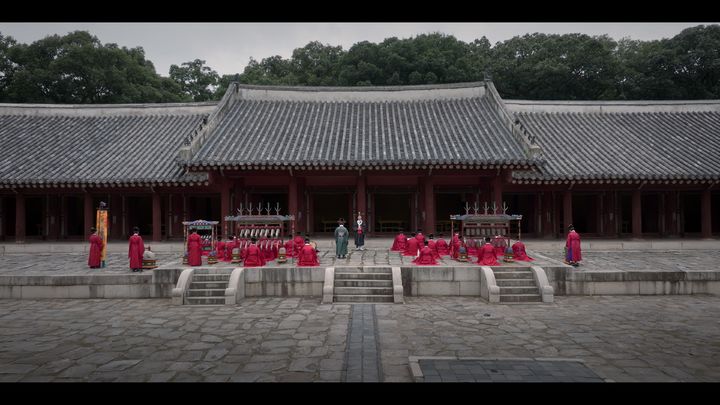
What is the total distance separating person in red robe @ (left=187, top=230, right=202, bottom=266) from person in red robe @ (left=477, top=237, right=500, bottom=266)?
919 centimetres

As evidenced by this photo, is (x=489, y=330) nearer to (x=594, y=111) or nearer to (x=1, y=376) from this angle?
(x=1, y=376)

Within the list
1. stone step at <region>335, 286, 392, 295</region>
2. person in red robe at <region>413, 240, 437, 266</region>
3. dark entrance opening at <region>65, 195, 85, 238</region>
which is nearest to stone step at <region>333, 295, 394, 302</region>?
stone step at <region>335, 286, 392, 295</region>

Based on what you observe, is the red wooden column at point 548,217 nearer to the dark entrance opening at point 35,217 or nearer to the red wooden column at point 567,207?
the red wooden column at point 567,207

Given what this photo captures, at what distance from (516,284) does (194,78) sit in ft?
204

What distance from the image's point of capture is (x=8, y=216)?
20406 millimetres

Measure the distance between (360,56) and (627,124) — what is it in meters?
35.1

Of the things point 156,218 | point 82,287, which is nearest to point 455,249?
point 82,287

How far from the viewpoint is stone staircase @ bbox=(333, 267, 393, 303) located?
12.0 m

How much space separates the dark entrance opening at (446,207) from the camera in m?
20.3

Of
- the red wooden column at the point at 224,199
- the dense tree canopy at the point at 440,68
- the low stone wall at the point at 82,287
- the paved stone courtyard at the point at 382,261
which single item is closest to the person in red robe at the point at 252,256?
the paved stone courtyard at the point at 382,261

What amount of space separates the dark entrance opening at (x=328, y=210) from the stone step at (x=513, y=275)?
8.97 meters

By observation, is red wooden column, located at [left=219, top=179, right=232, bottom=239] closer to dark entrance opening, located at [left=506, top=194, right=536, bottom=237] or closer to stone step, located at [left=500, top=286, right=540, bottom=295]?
stone step, located at [left=500, top=286, right=540, bottom=295]

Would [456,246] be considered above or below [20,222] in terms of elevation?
below

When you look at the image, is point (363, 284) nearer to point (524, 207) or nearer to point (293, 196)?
point (293, 196)
